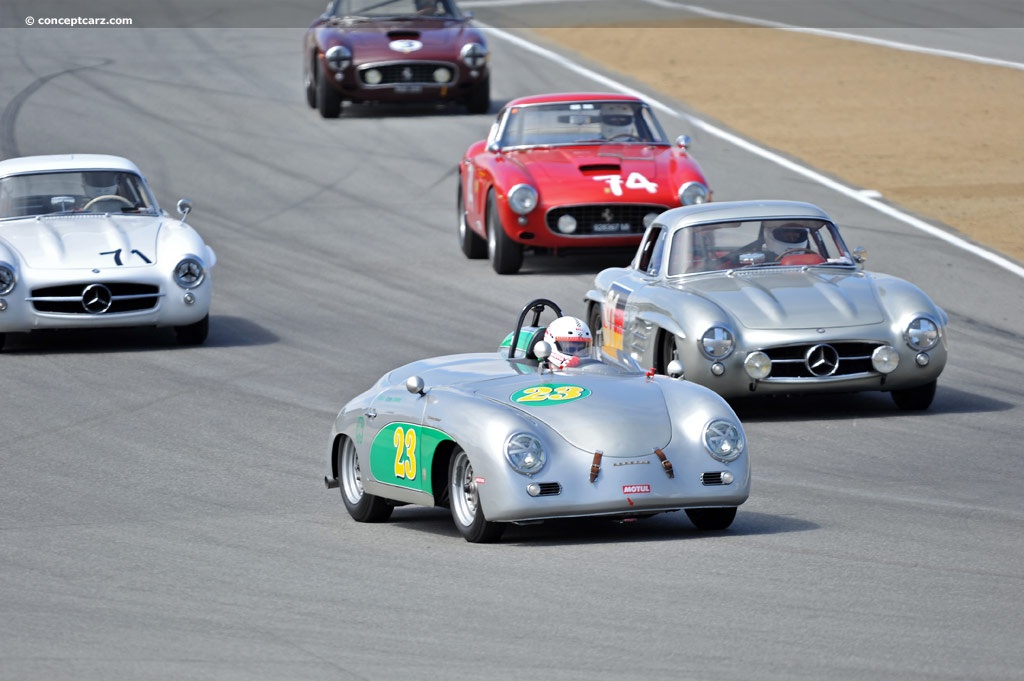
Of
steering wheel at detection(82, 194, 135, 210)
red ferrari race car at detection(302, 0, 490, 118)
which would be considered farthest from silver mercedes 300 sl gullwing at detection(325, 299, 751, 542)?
red ferrari race car at detection(302, 0, 490, 118)

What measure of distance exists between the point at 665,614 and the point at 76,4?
101 feet

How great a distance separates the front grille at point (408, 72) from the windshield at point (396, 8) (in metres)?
0.92

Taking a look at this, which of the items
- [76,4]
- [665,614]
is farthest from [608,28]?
[665,614]

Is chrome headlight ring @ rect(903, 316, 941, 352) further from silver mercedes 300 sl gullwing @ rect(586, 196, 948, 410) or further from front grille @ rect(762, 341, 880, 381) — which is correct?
front grille @ rect(762, 341, 880, 381)

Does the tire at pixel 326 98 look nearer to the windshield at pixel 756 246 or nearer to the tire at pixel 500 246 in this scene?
the tire at pixel 500 246

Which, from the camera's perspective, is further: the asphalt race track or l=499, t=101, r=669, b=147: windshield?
l=499, t=101, r=669, b=147: windshield

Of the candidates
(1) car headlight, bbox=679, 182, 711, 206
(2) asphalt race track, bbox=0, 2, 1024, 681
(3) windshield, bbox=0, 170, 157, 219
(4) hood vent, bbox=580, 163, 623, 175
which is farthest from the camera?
(4) hood vent, bbox=580, 163, 623, 175

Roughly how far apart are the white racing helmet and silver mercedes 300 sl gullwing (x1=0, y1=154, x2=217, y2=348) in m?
6.32

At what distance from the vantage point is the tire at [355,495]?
9570mm

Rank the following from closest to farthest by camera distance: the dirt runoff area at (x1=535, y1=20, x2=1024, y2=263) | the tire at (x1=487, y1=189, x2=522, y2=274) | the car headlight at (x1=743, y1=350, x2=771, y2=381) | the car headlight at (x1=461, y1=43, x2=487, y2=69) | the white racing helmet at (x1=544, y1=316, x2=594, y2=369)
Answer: the white racing helmet at (x1=544, y1=316, x2=594, y2=369), the car headlight at (x1=743, y1=350, x2=771, y2=381), the tire at (x1=487, y1=189, x2=522, y2=274), the dirt runoff area at (x1=535, y1=20, x2=1024, y2=263), the car headlight at (x1=461, y1=43, x2=487, y2=69)

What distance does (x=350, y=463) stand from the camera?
982 centimetres

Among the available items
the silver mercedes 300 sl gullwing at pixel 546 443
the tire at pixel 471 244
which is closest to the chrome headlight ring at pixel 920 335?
the silver mercedes 300 sl gullwing at pixel 546 443

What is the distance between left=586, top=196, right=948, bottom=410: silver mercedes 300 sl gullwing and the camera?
40.0 ft

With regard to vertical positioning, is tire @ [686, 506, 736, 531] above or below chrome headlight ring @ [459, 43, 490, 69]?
above
